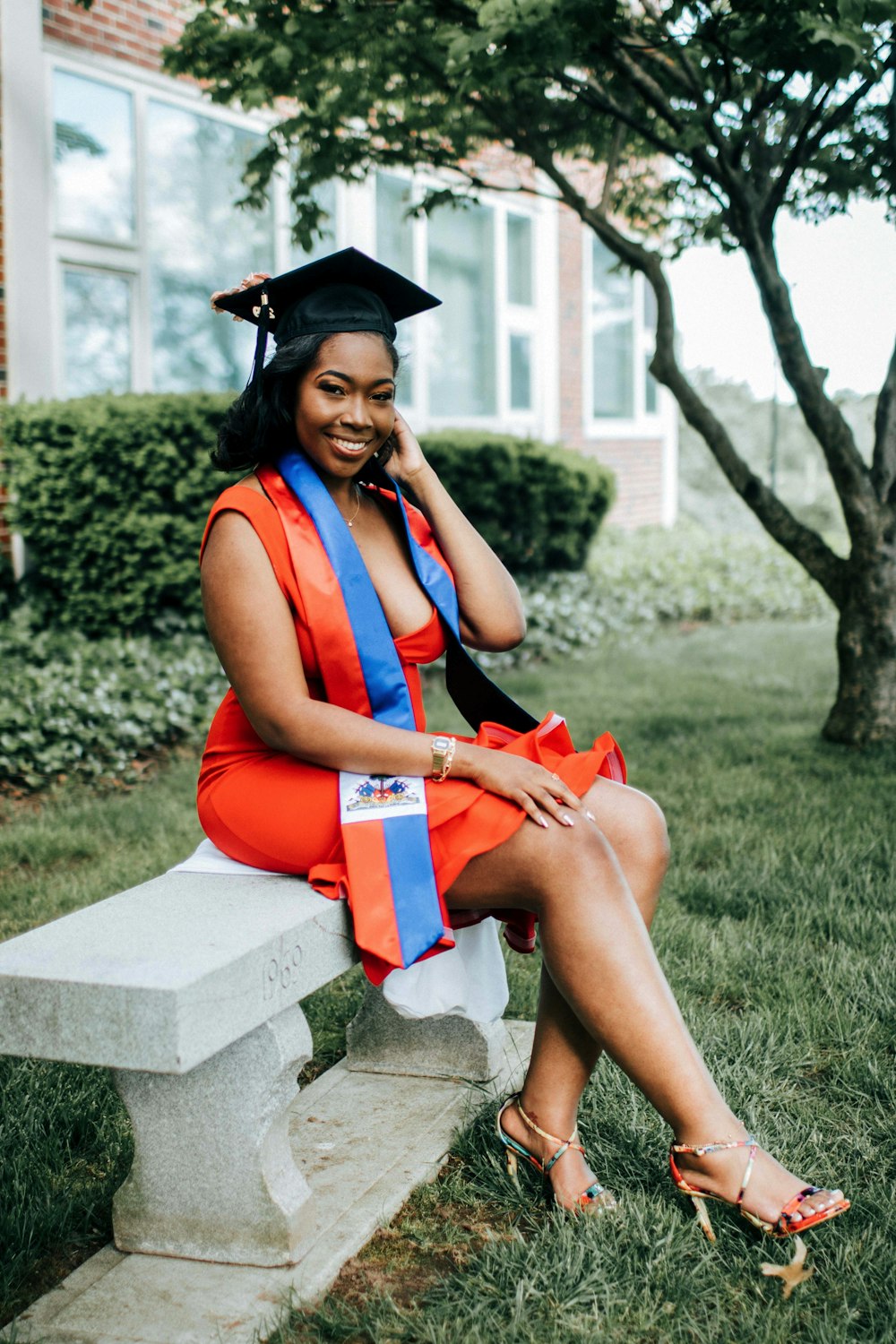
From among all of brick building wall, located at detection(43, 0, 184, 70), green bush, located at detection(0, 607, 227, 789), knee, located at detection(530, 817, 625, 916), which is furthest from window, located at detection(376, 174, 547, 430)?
knee, located at detection(530, 817, 625, 916)

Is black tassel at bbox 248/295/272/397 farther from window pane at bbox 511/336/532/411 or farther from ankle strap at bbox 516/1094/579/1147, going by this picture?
window pane at bbox 511/336/532/411

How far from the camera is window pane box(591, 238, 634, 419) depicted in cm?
1396

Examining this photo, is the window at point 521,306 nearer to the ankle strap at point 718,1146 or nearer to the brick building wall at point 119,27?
the brick building wall at point 119,27

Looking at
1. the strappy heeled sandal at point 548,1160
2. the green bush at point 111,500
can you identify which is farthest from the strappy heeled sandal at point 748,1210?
the green bush at point 111,500

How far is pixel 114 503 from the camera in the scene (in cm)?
696

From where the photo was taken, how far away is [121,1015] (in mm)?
1902

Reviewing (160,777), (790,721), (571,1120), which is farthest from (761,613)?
(571,1120)

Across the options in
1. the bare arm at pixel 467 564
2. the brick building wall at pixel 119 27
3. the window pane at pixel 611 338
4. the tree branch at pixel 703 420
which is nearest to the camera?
the bare arm at pixel 467 564

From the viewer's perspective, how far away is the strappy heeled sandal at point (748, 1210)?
2.16 meters

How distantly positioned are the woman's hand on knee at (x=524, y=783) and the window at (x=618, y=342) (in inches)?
462

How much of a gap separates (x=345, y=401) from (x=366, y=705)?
62 cm

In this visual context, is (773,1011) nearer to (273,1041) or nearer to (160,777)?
(273,1041)

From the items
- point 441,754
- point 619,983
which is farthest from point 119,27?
point 619,983

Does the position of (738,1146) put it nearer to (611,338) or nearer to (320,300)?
(320,300)
